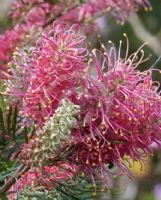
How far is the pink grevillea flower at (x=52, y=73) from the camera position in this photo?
3.53 ft

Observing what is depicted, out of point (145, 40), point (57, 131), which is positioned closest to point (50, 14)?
point (57, 131)

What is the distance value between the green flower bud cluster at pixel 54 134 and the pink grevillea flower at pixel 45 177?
0.05 meters

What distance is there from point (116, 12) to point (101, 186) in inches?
26.1

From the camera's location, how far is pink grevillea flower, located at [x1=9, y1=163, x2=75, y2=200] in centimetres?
111

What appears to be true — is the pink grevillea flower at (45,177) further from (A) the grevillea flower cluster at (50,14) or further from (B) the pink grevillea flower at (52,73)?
(A) the grevillea flower cluster at (50,14)

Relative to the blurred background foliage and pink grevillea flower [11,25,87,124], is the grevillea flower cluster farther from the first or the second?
the blurred background foliage

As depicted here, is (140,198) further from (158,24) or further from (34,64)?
(34,64)

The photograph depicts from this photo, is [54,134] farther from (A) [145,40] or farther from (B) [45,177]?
(A) [145,40]

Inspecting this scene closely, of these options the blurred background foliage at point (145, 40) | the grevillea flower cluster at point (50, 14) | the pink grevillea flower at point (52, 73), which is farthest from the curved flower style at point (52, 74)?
the blurred background foliage at point (145, 40)

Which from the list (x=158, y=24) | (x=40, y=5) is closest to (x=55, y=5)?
(x=40, y=5)

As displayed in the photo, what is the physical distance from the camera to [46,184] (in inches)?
44.3

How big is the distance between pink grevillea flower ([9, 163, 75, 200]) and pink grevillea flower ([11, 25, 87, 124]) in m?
0.08

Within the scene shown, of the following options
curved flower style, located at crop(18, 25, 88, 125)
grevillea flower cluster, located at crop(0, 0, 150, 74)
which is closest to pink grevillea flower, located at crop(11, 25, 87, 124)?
curved flower style, located at crop(18, 25, 88, 125)

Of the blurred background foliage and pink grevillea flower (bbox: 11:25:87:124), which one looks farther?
the blurred background foliage
